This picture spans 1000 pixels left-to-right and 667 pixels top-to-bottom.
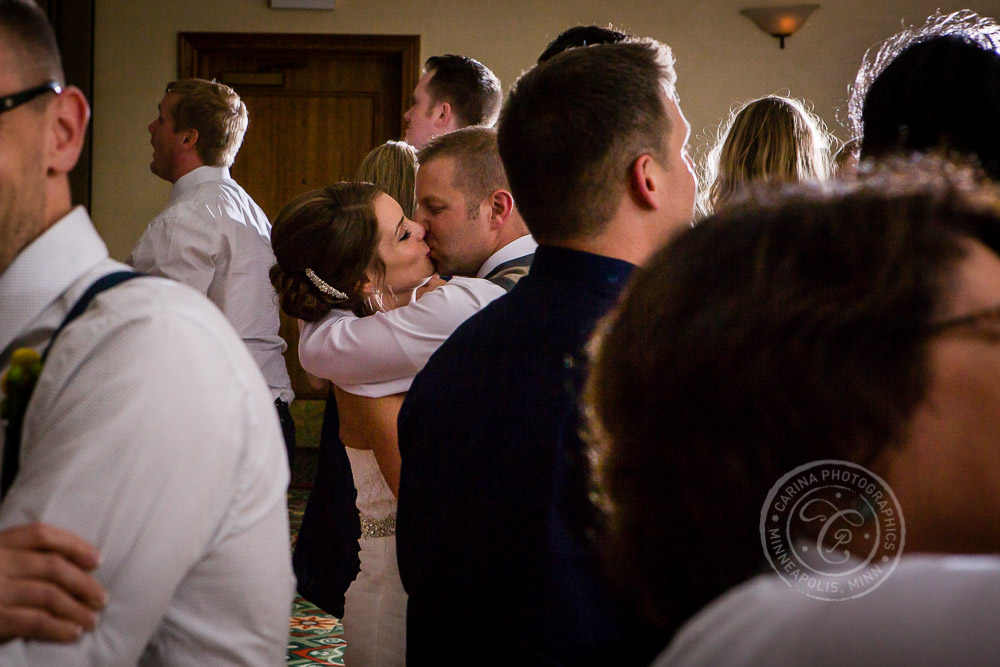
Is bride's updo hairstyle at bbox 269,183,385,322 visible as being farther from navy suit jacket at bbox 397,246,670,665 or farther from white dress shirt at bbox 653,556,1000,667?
white dress shirt at bbox 653,556,1000,667

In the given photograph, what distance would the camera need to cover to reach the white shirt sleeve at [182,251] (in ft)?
10.7

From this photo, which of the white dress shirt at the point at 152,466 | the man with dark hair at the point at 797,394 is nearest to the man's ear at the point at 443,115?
the white dress shirt at the point at 152,466

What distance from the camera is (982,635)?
31cm

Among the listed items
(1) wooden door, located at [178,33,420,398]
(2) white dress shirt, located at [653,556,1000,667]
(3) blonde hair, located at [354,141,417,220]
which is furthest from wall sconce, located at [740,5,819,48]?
(2) white dress shirt, located at [653,556,1000,667]

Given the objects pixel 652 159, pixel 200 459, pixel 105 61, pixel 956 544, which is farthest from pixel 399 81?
pixel 956 544

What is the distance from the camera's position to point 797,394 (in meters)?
0.49

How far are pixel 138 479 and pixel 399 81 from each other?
555cm

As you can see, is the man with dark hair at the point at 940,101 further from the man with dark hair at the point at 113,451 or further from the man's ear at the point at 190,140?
the man's ear at the point at 190,140

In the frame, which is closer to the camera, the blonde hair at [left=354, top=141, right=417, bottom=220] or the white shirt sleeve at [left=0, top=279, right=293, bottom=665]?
the white shirt sleeve at [left=0, top=279, right=293, bottom=665]

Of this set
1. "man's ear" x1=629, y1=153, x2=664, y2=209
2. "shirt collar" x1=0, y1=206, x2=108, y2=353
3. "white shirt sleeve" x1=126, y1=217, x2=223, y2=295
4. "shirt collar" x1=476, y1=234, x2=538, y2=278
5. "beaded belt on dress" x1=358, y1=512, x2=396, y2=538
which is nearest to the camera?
"shirt collar" x1=0, y1=206, x2=108, y2=353

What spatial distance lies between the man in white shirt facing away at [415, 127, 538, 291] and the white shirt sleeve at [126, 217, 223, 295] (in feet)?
5.16

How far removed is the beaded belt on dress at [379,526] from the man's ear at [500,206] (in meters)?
0.64

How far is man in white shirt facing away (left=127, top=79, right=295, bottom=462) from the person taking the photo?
3.28 metres

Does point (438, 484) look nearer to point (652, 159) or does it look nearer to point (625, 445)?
point (652, 159)
